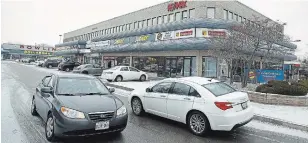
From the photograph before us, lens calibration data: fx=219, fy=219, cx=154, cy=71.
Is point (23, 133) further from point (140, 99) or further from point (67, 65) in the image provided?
point (67, 65)

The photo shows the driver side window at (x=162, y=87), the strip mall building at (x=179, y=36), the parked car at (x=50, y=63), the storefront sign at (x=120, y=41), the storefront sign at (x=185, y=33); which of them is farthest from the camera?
the parked car at (x=50, y=63)

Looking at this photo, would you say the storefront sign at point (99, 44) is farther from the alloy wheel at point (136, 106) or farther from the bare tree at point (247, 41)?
the alloy wheel at point (136, 106)

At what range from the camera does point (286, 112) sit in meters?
8.12

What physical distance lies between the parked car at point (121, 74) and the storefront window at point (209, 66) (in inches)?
220

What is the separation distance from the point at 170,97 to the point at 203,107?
1127 mm

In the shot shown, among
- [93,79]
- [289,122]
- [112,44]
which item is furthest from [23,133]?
[112,44]

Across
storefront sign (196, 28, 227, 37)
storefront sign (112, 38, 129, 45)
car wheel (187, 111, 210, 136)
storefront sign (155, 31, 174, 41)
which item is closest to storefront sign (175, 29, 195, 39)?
storefront sign (196, 28, 227, 37)

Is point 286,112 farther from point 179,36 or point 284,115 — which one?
point 179,36

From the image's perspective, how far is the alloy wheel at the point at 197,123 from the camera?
554cm

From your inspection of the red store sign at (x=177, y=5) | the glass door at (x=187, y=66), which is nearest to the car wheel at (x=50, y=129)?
the glass door at (x=187, y=66)

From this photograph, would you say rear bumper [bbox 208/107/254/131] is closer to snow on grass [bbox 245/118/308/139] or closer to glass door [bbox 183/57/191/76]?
snow on grass [bbox 245/118/308/139]

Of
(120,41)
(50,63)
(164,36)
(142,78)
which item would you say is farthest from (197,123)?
(50,63)

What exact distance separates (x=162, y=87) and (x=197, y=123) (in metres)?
1.66

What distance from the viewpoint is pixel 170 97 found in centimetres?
631
